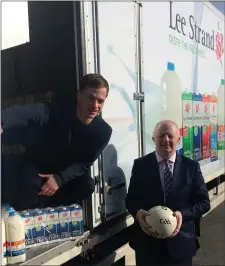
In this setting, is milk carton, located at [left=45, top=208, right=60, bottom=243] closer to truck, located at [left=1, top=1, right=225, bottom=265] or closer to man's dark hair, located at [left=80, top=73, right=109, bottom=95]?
truck, located at [left=1, top=1, right=225, bottom=265]

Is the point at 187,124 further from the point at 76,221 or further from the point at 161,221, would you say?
the point at 76,221

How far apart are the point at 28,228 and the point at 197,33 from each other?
3.23 m

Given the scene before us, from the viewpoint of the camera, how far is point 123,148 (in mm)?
2908

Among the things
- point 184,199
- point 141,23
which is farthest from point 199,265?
point 141,23

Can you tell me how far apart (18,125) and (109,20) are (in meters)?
1.05

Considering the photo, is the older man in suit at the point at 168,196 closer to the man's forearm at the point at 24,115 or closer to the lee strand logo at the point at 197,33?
the man's forearm at the point at 24,115

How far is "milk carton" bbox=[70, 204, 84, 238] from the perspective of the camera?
8.00ft

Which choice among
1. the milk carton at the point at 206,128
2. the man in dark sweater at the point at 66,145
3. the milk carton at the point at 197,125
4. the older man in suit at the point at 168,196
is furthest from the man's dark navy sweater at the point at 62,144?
the milk carton at the point at 206,128

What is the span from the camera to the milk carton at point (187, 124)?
4.02 meters

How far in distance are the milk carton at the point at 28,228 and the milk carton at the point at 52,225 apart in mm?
113

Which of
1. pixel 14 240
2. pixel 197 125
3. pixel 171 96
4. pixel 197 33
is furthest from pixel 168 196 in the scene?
pixel 197 33

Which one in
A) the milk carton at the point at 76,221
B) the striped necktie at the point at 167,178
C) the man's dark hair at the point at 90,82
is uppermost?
the man's dark hair at the point at 90,82

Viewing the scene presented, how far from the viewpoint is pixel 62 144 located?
2531mm

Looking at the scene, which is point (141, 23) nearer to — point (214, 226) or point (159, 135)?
point (159, 135)
